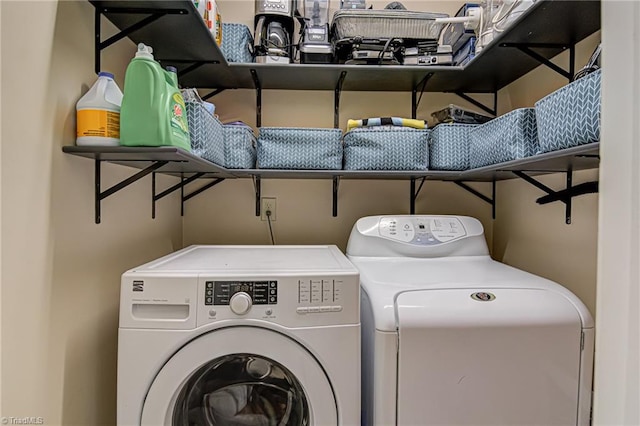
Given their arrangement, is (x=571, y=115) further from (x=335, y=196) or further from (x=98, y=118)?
(x=98, y=118)

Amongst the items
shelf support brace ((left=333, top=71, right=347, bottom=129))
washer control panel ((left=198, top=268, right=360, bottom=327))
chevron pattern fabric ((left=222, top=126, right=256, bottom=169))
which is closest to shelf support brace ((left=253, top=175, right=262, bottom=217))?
chevron pattern fabric ((left=222, top=126, right=256, bottom=169))

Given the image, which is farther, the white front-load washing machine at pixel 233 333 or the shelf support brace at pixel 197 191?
the shelf support brace at pixel 197 191

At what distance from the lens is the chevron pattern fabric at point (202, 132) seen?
1.24 metres

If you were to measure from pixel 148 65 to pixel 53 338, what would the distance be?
80 cm

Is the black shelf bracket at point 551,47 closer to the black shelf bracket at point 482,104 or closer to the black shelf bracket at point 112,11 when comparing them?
the black shelf bracket at point 482,104

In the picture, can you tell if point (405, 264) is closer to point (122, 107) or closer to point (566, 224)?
point (566, 224)

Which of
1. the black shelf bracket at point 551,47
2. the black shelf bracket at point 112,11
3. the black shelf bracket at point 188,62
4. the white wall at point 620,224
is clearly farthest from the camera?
the black shelf bracket at point 188,62

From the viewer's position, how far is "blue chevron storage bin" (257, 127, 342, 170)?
1581 millimetres

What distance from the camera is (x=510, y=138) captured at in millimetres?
1260

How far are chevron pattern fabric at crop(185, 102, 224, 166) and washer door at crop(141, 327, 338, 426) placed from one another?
0.66 metres

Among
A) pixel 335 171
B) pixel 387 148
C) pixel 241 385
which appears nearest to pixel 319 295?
pixel 241 385

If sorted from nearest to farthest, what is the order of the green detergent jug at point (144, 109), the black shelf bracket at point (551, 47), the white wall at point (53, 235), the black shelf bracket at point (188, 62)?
the white wall at point (53, 235) → the green detergent jug at point (144, 109) → the black shelf bracket at point (551, 47) → the black shelf bracket at point (188, 62)

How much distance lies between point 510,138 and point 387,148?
1.65ft

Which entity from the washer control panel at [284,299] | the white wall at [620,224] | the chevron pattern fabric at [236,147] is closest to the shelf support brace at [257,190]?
the chevron pattern fabric at [236,147]
